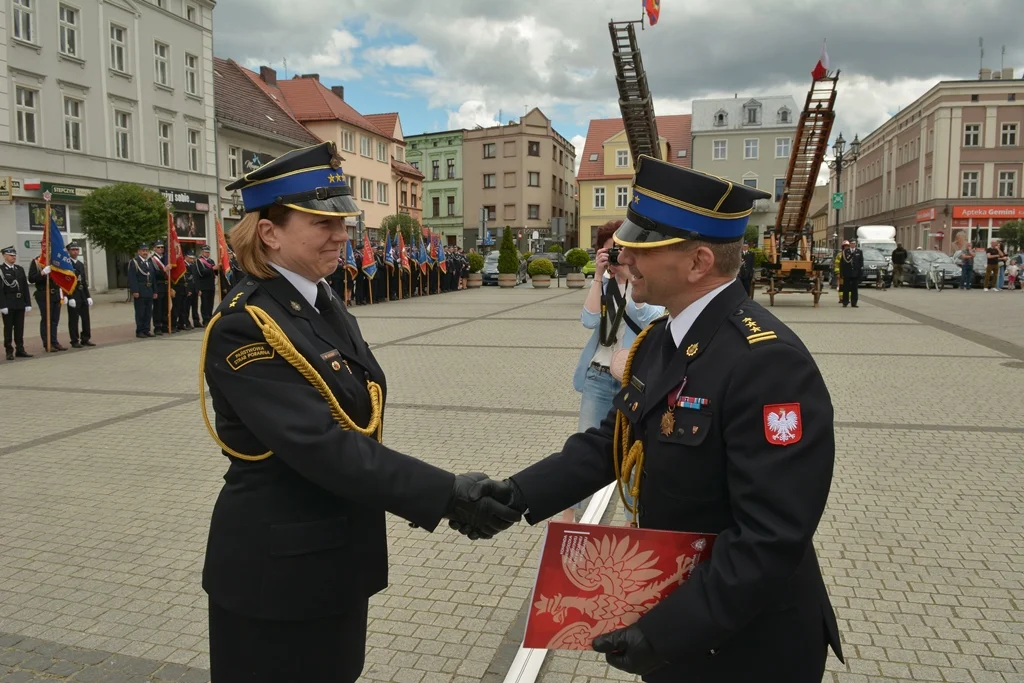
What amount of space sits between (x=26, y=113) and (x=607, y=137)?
5366 centimetres

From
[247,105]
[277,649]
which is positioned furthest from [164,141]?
[277,649]

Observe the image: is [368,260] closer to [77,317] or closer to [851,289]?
[77,317]

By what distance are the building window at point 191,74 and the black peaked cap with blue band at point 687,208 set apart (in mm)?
34956

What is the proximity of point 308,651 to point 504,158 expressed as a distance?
246 feet

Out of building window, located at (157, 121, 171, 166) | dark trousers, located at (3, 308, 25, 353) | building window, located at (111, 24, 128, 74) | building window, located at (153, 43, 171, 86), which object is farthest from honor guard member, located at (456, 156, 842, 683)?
building window, located at (153, 43, 171, 86)

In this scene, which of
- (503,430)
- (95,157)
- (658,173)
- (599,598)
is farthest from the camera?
(95,157)

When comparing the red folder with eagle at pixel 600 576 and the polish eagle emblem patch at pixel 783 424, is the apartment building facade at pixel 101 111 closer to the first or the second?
the red folder with eagle at pixel 600 576

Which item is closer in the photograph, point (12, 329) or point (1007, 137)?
point (12, 329)

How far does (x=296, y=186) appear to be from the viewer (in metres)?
2.17

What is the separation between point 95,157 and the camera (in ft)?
90.3

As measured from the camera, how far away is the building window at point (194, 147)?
3297cm

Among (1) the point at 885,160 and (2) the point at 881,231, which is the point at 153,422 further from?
(1) the point at 885,160

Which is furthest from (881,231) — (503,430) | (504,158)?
(504,158)

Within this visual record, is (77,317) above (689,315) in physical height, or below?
below
